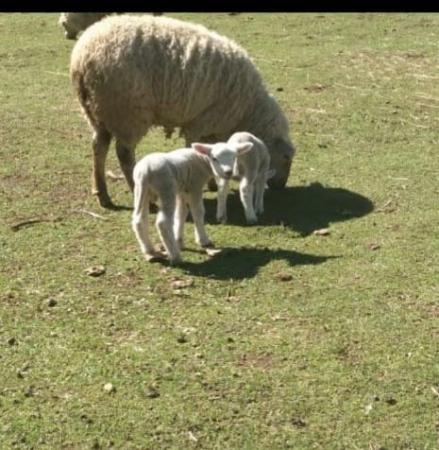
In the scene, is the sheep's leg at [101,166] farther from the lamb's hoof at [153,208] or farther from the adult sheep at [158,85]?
the lamb's hoof at [153,208]

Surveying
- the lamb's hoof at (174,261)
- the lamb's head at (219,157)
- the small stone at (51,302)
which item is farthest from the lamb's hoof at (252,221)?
the small stone at (51,302)

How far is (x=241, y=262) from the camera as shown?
6.00 m

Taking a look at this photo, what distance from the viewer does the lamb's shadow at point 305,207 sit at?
279 inches

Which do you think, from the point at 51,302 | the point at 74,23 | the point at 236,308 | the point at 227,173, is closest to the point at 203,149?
the point at 227,173

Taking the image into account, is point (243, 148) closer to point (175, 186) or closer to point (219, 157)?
point (219, 157)

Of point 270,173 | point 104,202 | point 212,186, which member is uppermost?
point 270,173

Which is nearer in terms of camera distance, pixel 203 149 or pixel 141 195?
pixel 141 195

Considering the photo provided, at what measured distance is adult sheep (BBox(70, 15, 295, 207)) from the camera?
6840mm

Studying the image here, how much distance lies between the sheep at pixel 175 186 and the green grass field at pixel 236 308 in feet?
0.65

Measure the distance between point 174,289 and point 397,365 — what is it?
1.79 m

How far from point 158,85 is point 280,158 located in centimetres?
161

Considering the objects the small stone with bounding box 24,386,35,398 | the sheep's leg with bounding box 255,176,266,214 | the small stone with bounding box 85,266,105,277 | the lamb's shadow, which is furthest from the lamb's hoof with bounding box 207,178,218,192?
the small stone with bounding box 24,386,35,398

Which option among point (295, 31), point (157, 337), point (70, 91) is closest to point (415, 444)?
point (157, 337)

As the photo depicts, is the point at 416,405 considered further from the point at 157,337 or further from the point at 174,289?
the point at 174,289
